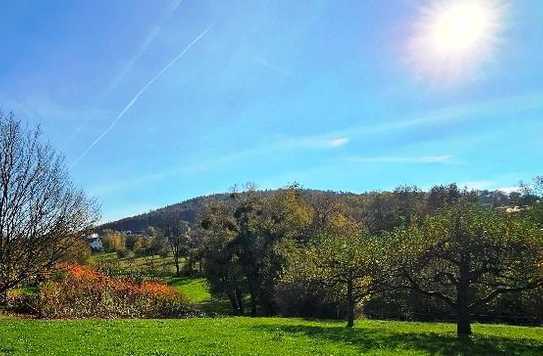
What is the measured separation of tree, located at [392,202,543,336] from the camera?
25.7 meters

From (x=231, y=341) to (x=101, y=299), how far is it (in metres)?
24.1

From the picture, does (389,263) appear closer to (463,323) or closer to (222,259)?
(463,323)

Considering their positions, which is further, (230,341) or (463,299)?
(463,299)

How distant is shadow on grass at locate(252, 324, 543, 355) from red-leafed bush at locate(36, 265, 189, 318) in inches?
731

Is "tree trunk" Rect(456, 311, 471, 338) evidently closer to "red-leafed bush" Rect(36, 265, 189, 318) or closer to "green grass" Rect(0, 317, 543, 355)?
"green grass" Rect(0, 317, 543, 355)

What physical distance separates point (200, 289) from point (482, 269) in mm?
60843

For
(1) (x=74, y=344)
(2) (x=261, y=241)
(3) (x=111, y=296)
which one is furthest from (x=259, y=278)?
(1) (x=74, y=344)

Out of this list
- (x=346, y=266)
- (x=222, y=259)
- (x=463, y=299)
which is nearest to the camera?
(x=463, y=299)

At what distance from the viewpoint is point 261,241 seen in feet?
177

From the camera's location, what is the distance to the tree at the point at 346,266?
31.1m

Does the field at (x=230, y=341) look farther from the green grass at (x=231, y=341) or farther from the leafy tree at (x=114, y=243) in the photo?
the leafy tree at (x=114, y=243)

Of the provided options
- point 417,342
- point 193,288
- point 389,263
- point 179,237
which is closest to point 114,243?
point 179,237

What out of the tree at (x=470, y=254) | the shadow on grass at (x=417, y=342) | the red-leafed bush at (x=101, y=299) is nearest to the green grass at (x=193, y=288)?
the red-leafed bush at (x=101, y=299)

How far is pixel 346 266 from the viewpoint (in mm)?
32312
